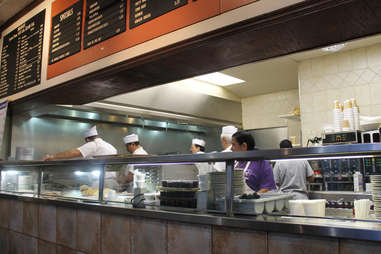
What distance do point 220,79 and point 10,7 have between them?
3466 mm

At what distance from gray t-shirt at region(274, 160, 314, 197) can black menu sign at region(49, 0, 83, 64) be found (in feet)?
8.16

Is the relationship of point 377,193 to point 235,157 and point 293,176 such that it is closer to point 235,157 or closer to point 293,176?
point 235,157

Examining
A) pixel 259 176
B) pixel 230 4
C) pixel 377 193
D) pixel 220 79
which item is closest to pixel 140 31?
pixel 230 4

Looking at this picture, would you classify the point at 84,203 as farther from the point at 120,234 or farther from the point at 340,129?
the point at 340,129

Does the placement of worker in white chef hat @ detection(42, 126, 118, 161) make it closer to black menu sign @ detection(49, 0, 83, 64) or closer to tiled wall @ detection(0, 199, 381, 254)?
tiled wall @ detection(0, 199, 381, 254)

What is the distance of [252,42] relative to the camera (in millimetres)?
1772

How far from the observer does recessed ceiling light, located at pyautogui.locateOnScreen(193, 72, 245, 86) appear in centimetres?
561

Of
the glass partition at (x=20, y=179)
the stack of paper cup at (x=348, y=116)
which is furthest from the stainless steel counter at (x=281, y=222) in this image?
the stack of paper cup at (x=348, y=116)

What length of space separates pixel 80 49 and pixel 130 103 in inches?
74.3

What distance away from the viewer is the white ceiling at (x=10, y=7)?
11.0 ft

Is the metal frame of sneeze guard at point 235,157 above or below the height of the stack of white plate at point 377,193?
above

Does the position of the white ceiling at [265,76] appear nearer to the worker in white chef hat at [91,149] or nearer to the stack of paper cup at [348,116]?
the stack of paper cup at [348,116]

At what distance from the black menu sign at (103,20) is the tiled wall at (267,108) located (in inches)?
188

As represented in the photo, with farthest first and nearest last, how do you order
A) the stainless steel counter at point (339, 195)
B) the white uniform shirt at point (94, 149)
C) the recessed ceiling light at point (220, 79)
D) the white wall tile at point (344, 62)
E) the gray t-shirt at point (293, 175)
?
the recessed ceiling light at point (220, 79), the white wall tile at point (344, 62), the white uniform shirt at point (94, 149), the gray t-shirt at point (293, 175), the stainless steel counter at point (339, 195)
